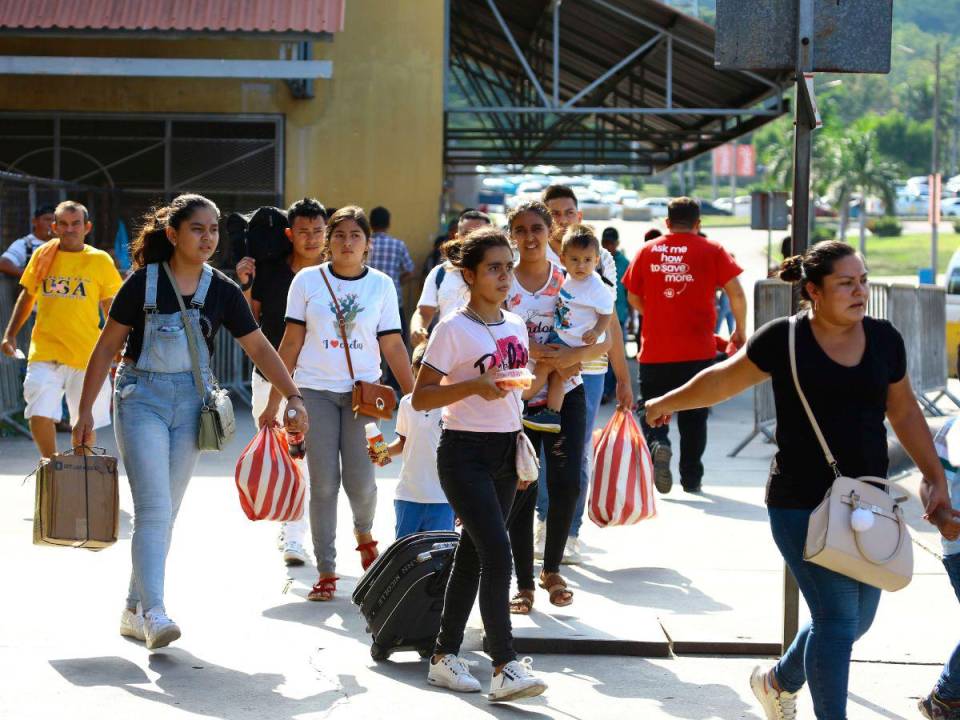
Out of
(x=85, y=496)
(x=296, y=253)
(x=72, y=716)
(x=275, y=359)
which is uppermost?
(x=296, y=253)

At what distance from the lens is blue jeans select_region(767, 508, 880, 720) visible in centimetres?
456

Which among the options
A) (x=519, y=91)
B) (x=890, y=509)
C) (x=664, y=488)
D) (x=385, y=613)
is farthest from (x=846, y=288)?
(x=519, y=91)

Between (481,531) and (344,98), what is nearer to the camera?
(481,531)

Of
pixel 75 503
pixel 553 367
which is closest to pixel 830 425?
pixel 553 367

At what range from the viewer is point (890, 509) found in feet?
14.9

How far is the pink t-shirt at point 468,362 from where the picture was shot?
17.8ft

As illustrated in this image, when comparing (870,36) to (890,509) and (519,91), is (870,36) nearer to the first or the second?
(890,509)

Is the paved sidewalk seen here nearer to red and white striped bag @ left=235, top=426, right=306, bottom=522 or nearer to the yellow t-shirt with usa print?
red and white striped bag @ left=235, top=426, right=306, bottom=522

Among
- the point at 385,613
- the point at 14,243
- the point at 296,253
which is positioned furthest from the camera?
the point at 14,243

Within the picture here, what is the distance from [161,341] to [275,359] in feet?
1.66

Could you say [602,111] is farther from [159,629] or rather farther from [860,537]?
[860,537]

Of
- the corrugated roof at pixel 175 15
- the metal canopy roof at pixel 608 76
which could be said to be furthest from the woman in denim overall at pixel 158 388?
the metal canopy roof at pixel 608 76

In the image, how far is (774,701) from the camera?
492cm

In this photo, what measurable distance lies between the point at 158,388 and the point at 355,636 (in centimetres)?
136
